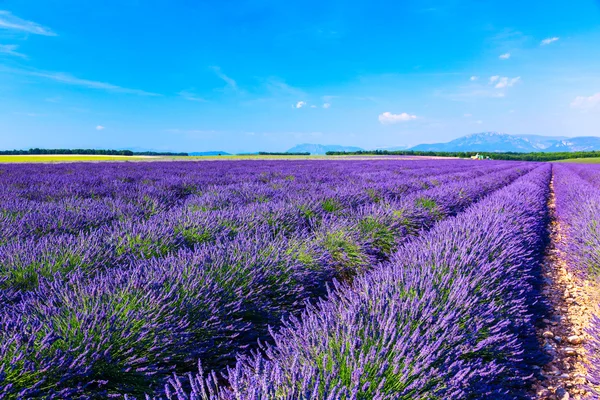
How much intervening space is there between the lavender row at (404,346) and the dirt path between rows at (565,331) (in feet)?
0.49

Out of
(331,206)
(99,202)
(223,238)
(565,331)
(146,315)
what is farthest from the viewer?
(331,206)

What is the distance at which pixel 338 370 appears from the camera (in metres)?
1.15

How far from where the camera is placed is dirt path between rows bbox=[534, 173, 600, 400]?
1.88m

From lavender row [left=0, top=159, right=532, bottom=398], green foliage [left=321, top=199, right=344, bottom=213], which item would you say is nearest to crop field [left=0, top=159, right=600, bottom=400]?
lavender row [left=0, top=159, right=532, bottom=398]

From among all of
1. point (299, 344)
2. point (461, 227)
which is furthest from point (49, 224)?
point (461, 227)

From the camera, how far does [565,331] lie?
2.54 metres

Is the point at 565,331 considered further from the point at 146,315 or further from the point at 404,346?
the point at 146,315

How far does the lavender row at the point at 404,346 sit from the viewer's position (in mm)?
1104

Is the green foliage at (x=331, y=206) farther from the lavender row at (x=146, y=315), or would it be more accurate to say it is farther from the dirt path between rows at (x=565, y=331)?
the dirt path between rows at (x=565, y=331)

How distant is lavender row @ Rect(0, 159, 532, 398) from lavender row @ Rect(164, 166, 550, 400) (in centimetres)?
20

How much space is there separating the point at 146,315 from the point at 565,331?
10.1ft

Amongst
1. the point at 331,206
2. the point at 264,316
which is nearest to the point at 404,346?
the point at 264,316

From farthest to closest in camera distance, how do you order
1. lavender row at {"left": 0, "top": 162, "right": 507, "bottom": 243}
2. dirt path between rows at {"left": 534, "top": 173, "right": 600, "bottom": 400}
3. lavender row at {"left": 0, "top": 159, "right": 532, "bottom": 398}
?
lavender row at {"left": 0, "top": 162, "right": 507, "bottom": 243} → dirt path between rows at {"left": 534, "top": 173, "right": 600, "bottom": 400} → lavender row at {"left": 0, "top": 159, "right": 532, "bottom": 398}

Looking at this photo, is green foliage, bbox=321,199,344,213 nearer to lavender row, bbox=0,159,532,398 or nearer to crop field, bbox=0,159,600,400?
crop field, bbox=0,159,600,400
